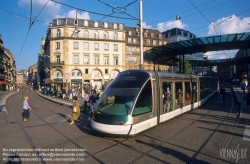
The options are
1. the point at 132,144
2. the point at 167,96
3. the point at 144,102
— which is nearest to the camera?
the point at 132,144

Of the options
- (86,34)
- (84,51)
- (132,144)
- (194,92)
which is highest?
(86,34)

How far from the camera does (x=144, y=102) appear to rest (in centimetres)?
746

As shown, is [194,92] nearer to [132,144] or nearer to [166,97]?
[166,97]

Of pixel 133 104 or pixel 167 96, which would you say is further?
pixel 167 96

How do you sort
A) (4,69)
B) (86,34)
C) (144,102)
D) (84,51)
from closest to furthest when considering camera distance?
1. (144,102)
2. (86,34)
3. (84,51)
4. (4,69)

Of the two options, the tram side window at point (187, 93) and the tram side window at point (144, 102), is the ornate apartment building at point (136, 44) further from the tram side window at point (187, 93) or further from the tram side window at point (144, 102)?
→ the tram side window at point (144, 102)

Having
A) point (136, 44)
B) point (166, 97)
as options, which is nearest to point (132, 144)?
point (166, 97)

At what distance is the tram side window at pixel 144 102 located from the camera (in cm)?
703

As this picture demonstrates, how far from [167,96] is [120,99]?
120 inches

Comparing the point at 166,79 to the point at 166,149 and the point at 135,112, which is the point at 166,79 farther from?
the point at 166,149

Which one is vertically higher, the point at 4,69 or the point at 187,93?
the point at 4,69

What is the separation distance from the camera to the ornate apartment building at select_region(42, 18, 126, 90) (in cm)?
4584

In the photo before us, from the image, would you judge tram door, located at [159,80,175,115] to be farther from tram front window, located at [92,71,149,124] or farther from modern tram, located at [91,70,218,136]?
tram front window, located at [92,71,149,124]

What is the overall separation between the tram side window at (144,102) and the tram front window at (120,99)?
188 mm
